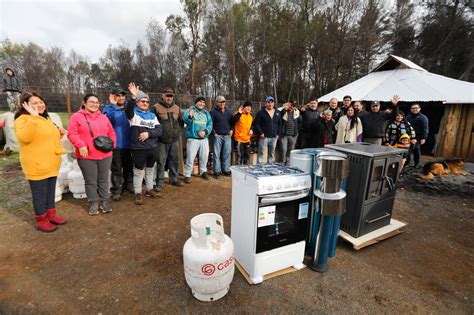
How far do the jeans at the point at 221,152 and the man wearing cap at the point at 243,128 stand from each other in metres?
0.40

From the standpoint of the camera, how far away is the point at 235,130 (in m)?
6.02

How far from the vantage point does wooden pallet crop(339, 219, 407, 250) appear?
286 centimetres

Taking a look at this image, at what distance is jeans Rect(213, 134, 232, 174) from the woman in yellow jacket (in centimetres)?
323

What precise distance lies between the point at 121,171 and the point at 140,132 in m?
0.97

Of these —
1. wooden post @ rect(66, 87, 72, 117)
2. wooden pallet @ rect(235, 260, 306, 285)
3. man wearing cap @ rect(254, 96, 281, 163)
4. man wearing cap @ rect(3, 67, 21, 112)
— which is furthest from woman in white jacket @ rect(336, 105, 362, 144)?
man wearing cap @ rect(3, 67, 21, 112)

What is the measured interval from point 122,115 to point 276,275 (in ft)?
11.9

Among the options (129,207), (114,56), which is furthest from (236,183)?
(114,56)

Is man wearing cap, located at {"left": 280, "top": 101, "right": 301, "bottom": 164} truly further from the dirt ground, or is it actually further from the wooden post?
the wooden post

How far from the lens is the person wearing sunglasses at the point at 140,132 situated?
3822mm

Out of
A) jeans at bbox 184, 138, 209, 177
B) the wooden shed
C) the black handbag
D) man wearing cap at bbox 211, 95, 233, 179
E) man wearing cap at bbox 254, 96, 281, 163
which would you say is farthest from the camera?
the wooden shed

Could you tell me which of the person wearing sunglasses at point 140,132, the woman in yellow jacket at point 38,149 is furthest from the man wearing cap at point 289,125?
the woman in yellow jacket at point 38,149

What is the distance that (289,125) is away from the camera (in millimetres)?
6492

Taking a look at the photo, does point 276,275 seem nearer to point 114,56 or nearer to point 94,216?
point 94,216

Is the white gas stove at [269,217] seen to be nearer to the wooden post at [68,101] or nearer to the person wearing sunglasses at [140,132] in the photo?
the person wearing sunglasses at [140,132]
